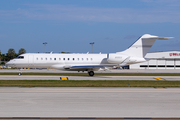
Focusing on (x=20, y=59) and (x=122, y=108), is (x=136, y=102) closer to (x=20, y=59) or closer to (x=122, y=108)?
(x=122, y=108)

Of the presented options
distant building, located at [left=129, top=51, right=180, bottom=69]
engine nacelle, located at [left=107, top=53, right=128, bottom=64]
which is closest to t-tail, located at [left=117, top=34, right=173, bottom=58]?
engine nacelle, located at [left=107, top=53, right=128, bottom=64]

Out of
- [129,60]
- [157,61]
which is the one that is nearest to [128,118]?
[129,60]

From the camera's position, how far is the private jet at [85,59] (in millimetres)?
35438

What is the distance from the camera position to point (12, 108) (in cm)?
1028

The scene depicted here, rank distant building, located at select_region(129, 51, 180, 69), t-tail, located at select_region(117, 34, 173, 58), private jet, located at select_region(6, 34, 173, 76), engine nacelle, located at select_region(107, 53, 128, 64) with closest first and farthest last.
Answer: private jet, located at select_region(6, 34, 173, 76)
engine nacelle, located at select_region(107, 53, 128, 64)
t-tail, located at select_region(117, 34, 173, 58)
distant building, located at select_region(129, 51, 180, 69)

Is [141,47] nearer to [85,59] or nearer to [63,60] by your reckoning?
[85,59]

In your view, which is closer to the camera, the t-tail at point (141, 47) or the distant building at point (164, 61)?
the t-tail at point (141, 47)

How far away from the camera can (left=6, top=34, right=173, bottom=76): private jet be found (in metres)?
35.4

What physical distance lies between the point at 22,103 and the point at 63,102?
2.11 metres

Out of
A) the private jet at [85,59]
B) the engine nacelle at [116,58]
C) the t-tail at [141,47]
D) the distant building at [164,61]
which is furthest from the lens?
the distant building at [164,61]

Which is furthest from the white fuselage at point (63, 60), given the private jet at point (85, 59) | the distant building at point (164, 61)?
the distant building at point (164, 61)

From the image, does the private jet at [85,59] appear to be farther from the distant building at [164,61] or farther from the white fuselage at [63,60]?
the distant building at [164,61]

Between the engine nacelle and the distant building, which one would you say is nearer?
the engine nacelle

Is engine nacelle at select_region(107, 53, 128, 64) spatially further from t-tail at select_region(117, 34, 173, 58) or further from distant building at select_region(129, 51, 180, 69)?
distant building at select_region(129, 51, 180, 69)
